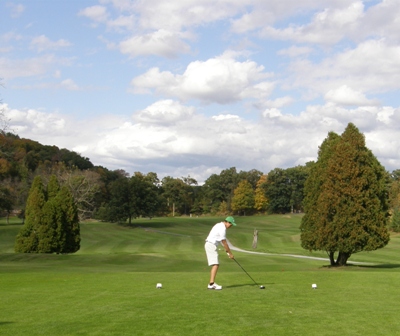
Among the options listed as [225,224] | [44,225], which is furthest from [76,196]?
[225,224]

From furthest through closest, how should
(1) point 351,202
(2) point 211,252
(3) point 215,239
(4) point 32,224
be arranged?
(4) point 32,224 < (1) point 351,202 < (2) point 211,252 < (3) point 215,239

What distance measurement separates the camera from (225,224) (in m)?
14.0

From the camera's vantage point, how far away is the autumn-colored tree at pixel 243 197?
139250 millimetres

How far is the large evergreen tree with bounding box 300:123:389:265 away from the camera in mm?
26406

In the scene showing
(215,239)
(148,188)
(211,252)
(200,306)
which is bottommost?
(200,306)

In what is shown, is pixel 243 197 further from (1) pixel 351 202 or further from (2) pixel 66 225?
(1) pixel 351 202

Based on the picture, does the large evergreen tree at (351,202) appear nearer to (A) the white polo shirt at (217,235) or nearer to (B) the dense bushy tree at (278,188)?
(A) the white polo shirt at (217,235)

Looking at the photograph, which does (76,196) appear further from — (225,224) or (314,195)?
(225,224)

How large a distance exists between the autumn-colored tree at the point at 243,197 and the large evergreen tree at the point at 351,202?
11137 centimetres

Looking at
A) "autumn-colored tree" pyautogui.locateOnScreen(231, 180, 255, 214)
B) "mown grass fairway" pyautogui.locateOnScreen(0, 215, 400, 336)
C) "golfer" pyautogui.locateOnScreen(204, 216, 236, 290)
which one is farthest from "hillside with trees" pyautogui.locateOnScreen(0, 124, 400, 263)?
"golfer" pyautogui.locateOnScreen(204, 216, 236, 290)

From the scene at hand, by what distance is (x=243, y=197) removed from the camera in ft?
457

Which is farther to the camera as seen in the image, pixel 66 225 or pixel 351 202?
pixel 66 225

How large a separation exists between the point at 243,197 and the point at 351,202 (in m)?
113

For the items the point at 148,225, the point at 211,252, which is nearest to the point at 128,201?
the point at 148,225
